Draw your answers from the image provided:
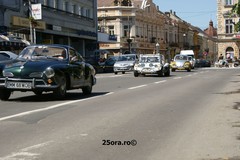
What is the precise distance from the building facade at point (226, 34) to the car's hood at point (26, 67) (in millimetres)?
86052

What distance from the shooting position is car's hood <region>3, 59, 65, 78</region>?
1290 centimetres

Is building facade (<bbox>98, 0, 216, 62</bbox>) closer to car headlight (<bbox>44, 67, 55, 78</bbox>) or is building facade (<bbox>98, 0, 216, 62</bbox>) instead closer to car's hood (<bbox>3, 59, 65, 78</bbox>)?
car's hood (<bbox>3, 59, 65, 78</bbox>)

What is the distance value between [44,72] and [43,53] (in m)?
1.60

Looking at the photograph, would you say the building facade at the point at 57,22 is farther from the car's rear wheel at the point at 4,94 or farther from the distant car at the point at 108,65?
the car's rear wheel at the point at 4,94

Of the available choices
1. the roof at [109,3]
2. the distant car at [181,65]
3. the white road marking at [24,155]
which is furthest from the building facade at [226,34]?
the white road marking at [24,155]

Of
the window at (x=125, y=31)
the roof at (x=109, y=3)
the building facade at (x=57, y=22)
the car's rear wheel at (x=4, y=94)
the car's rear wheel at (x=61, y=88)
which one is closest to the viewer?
the car's rear wheel at (x=61, y=88)

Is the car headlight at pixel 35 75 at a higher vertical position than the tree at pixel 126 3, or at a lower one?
Answer: lower

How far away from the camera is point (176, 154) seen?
6.67 meters

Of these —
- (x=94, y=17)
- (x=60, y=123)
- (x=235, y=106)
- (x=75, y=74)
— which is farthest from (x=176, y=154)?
(x=94, y=17)

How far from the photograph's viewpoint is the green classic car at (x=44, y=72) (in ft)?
42.2

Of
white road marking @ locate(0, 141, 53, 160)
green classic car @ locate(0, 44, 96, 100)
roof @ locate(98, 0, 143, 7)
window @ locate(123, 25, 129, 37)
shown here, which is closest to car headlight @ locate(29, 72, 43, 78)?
green classic car @ locate(0, 44, 96, 100)

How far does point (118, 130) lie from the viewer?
28.0 feet

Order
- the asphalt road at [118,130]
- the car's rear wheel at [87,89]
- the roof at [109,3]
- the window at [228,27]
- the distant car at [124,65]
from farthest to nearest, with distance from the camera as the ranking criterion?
the window at [228,27]
the roof at [109,3]
the distant car at [124,65]
the car's rear wheel at [87,89]
the asphalt road at [118,130]

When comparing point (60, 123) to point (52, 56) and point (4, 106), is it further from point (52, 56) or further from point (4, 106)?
point (52, 56)
